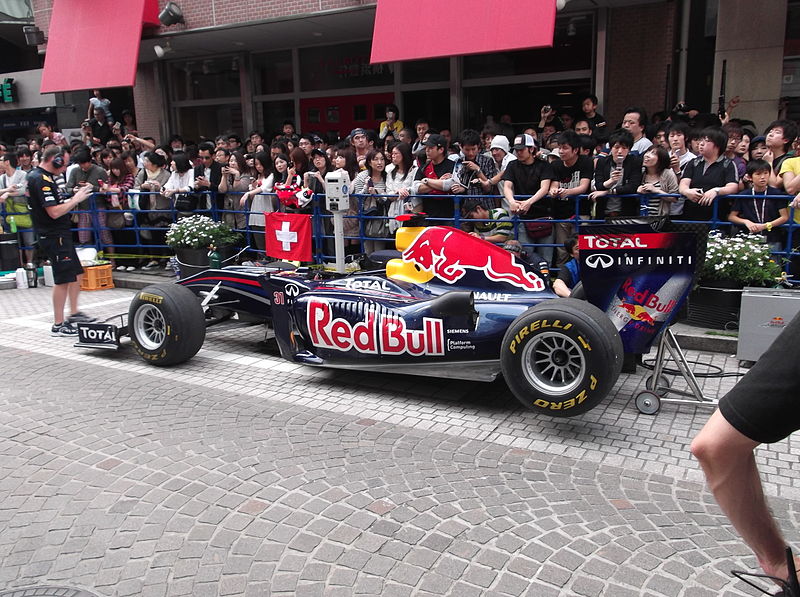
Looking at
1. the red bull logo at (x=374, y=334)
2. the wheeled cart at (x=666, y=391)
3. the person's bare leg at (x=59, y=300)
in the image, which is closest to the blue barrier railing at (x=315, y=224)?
the wheeled cart at (x=666, y=391)

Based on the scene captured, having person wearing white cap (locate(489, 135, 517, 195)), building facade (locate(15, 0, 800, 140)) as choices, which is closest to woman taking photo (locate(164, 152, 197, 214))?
building facade (locate(15, 0, 800, 140))

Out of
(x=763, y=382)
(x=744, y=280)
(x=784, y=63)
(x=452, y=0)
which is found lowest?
(x=744, y=280)

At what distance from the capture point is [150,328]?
6.88 m

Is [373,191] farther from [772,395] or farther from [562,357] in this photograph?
[772,395]

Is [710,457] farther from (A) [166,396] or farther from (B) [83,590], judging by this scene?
(A) [166,396]

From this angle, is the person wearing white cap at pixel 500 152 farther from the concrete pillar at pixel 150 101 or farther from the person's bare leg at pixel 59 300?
the concrete pillar at pixel 150 101

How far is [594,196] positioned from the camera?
7578 millimetres

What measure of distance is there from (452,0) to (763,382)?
1074 centimetres

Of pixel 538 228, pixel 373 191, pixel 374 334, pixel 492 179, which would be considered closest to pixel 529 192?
pixel 538 228

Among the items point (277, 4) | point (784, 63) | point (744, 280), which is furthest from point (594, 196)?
point (277, 4)

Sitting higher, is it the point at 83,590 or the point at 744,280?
the point at 744,280

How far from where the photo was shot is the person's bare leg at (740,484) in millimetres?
1683

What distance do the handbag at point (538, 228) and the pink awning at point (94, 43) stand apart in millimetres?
10290

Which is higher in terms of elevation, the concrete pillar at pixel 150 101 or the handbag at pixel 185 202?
the concrete pillar at pixel 150 101
